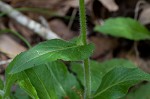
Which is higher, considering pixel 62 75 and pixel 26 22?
pixel 26 22

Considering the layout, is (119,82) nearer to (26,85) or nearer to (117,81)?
(117,81)

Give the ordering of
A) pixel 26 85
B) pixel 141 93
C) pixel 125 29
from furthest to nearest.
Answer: pixel 125 29
pixel 141 93
pixel 26 85

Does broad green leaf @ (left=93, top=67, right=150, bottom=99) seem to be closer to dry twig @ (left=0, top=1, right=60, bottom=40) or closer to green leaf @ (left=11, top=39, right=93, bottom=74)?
green leaf @ (left=11, top=39, right=93, bottom=74)

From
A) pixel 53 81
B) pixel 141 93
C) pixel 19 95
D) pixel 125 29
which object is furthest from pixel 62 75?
pixel 125 29

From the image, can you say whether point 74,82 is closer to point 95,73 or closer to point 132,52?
point 95,73

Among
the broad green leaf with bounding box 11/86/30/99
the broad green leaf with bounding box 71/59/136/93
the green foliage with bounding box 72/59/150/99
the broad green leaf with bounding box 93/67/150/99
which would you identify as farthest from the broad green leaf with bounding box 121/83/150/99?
the broad green leaf with bounding box 11/86/30/99

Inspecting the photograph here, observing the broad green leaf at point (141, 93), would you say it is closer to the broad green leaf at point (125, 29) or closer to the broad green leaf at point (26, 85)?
the broad green leaf at point (125, 29)
